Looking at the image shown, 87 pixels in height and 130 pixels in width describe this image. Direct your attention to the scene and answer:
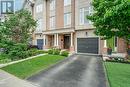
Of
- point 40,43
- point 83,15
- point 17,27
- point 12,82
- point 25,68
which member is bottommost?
point 12,82

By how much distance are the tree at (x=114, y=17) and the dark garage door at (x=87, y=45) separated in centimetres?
1608

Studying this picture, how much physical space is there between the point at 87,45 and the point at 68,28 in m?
5.10

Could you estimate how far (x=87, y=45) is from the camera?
32.9m

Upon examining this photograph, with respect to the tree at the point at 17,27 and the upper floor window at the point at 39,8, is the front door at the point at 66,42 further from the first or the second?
the tree at the point at 17,27

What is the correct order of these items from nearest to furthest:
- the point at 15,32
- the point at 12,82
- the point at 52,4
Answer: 1. the point at 12,82
2. the point at 15,32
3. the point at 52,4

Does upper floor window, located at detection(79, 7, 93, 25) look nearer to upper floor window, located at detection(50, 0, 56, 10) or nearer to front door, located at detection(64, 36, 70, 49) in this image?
front door, located at detection(64, 36, 70, 49)

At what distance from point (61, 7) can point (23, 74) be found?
25.7 meters

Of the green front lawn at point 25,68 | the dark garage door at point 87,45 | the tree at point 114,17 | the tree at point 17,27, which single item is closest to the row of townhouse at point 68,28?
the dark garage door at point 87,45

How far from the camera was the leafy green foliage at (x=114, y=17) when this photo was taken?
1110 centimetres

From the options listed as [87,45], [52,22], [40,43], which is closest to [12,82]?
[87,45]

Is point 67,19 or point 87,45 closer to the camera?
point 87,45

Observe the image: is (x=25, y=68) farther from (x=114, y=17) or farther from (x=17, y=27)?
(x=114, y=17)

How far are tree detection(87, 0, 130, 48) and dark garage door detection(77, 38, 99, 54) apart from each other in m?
16.1

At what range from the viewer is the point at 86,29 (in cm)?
3294
